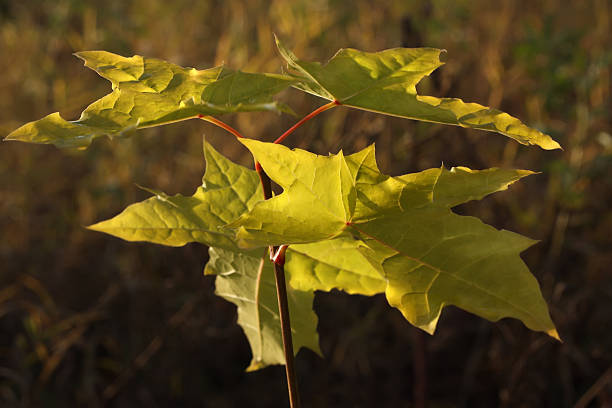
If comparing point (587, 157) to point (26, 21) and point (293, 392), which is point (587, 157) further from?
point (26, 21)

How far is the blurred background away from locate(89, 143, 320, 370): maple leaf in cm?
79

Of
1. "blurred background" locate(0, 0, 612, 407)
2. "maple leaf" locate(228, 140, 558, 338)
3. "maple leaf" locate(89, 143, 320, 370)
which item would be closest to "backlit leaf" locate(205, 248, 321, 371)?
"maple leaf" locate(89, 143, 320, 370)

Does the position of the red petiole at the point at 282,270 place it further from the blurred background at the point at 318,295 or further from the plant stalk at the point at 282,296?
the blurred background at the point at 318,295

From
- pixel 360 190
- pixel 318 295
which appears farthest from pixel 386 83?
pixel 318 295

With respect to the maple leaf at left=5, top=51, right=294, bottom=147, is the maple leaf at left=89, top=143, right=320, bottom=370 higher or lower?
lower

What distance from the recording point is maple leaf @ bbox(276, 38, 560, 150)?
520 mm

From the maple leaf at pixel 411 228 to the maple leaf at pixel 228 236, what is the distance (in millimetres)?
87

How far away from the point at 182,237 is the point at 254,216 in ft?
0.37

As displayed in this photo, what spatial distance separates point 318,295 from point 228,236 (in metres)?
1.45

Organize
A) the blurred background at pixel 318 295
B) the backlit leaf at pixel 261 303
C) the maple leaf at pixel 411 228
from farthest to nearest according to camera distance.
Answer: the blurred background at pixel 318 295 < the backlit leaf at pixel 261 303 < the maple leaf at pixel 411 228

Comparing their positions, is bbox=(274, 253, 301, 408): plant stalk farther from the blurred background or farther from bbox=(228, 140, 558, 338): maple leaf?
the blurred background

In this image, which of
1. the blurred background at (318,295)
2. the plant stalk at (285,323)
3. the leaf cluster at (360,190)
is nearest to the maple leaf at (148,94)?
the leaf cluster at (360,190)

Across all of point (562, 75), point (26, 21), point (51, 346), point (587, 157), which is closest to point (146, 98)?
point (51, 346)

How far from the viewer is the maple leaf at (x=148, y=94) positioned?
1.65ft
